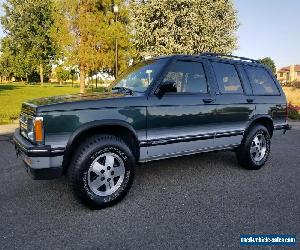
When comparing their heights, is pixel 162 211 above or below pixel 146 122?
below

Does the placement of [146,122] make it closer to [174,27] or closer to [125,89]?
[125,89]

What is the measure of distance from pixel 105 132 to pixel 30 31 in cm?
5365

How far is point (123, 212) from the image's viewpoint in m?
3.70

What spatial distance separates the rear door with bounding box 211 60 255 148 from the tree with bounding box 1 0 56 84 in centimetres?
4904

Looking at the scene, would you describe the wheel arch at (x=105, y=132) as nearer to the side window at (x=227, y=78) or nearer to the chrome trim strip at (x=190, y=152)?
the chrome trim strip at (x=190, y=152)

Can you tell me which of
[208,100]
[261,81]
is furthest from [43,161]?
[261,81]

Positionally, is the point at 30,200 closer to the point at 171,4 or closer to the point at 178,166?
the point at 178,166

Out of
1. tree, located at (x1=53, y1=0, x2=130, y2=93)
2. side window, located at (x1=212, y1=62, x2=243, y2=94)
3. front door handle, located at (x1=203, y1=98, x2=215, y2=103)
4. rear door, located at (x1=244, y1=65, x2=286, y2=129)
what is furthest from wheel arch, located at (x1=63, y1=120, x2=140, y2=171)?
tree, located at (x1=53, y1=0, x2=130, y2=93)

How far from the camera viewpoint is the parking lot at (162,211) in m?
3.06

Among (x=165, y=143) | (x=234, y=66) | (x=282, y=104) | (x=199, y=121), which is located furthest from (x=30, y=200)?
(x=282, y=104)

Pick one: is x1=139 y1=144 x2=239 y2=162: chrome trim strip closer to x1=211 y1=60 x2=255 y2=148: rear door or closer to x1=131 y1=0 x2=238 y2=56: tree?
x1=211 y1=60 x2=255 y2=148: rear door

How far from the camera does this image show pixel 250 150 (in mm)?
5379

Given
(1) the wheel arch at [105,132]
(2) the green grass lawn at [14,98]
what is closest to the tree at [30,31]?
(2) the green grass lawn at [14,98]

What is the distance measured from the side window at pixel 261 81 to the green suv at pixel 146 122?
0.02 m
